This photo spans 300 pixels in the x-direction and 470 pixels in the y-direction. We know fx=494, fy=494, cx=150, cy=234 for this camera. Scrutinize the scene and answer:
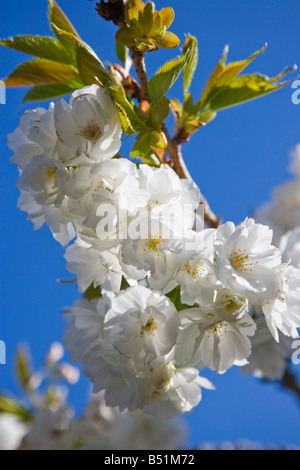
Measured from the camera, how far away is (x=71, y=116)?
2.61 feet

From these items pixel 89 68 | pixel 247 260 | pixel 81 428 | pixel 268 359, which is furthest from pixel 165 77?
pixel 81 428

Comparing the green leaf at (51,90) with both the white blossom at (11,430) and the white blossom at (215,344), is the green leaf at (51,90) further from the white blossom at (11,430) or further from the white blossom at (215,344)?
the white blossom at (11,430)

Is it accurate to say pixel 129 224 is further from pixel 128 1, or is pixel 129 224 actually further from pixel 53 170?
pixel 128 1

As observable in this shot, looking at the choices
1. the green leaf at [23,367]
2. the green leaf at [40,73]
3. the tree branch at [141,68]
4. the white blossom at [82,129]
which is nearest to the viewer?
the white blossom at [82,129]

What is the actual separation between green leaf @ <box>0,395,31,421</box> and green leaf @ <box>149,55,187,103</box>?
1816mm

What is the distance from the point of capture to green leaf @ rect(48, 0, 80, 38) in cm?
104

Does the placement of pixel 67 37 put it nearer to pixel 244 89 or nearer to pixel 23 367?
pixel 244 89

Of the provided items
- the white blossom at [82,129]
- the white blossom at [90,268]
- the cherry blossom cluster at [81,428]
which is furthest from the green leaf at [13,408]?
the white blossom at [82,129]

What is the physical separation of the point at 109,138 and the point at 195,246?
0.74 ft

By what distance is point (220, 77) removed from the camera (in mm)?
1168

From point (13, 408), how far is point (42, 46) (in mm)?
1770

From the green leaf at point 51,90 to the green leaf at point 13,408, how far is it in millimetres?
1578

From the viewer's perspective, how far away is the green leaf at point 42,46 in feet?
3.64
